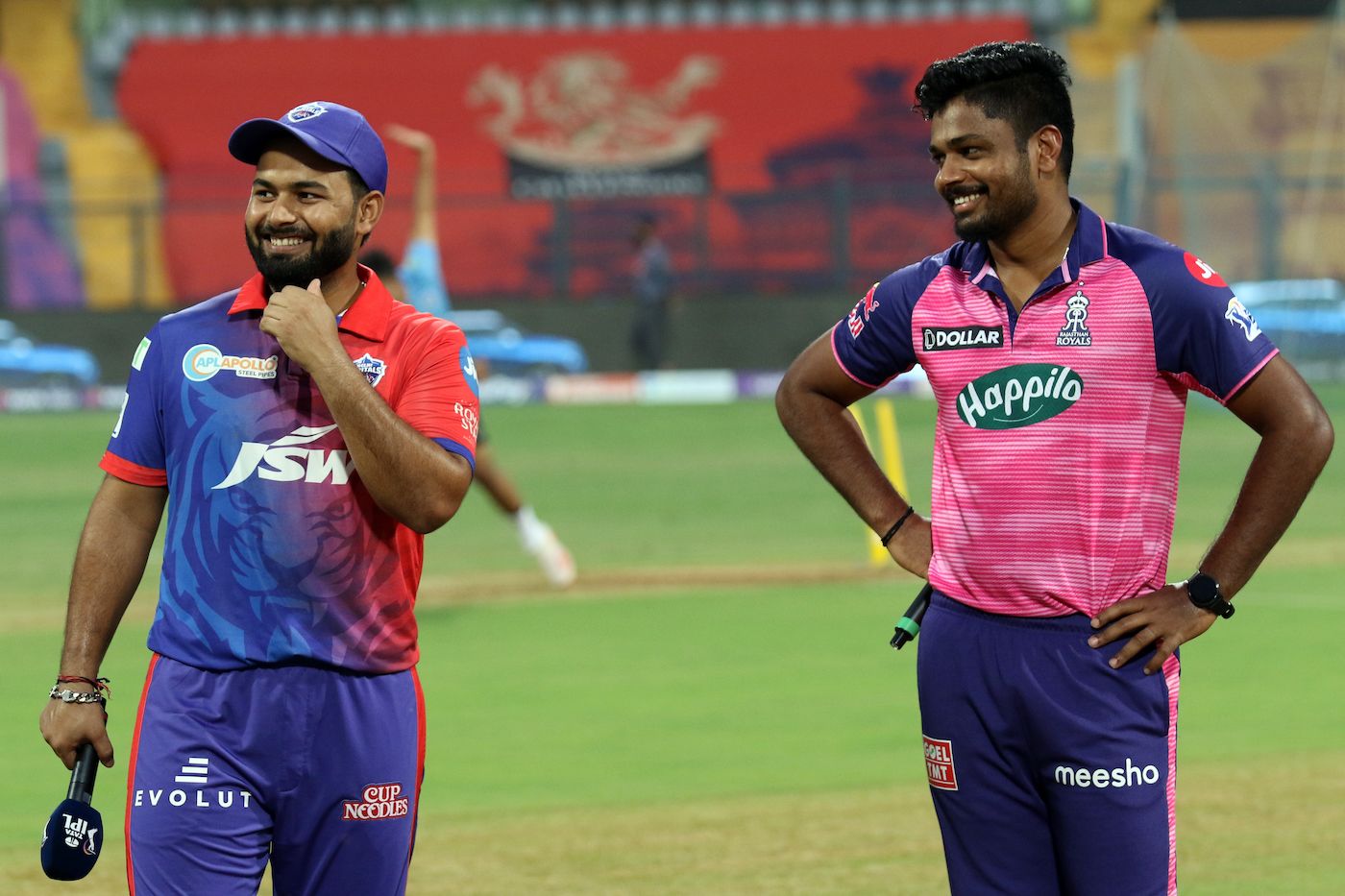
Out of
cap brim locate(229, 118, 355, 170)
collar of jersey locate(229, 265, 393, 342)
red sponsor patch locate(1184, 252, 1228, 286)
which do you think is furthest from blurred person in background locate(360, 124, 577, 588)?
red sponsor patch locate(1184, 252, 1228, 286)

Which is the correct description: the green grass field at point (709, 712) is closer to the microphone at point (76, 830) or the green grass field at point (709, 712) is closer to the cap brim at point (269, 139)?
the microphone at point (76, 830)

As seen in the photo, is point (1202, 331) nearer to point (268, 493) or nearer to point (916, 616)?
point (916, 616)

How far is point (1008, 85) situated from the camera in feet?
15.0

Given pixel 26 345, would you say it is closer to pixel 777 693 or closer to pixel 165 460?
pixel 777 693

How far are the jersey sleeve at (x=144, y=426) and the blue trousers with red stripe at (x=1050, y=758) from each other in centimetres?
165

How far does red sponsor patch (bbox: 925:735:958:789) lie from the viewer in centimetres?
466

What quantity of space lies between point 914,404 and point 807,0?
54.3 feet

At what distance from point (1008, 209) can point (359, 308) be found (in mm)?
1338

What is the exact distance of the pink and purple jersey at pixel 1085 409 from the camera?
4492 millimetres

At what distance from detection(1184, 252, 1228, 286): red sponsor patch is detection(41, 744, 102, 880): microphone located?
246 cm

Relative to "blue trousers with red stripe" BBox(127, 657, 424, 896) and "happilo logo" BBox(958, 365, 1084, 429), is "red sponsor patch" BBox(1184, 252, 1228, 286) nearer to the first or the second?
"happilo logo" BBox(958, 365, 1084, 429)

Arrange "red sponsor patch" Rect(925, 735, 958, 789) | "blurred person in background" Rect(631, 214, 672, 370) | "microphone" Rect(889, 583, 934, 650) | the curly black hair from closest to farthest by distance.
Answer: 1. the curly black hair
2. "red sponsor patch" Rect(925, 735, 958, 789)
3. "microphone" Rect(889, 583, 934, 650)
4. "blurred person in background" Rect(631, 214, 672, 370)

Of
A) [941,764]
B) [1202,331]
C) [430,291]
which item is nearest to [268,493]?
[941,764]

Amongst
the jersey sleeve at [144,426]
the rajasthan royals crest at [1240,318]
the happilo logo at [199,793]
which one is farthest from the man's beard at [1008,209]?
the happilo logo at [199,793]
